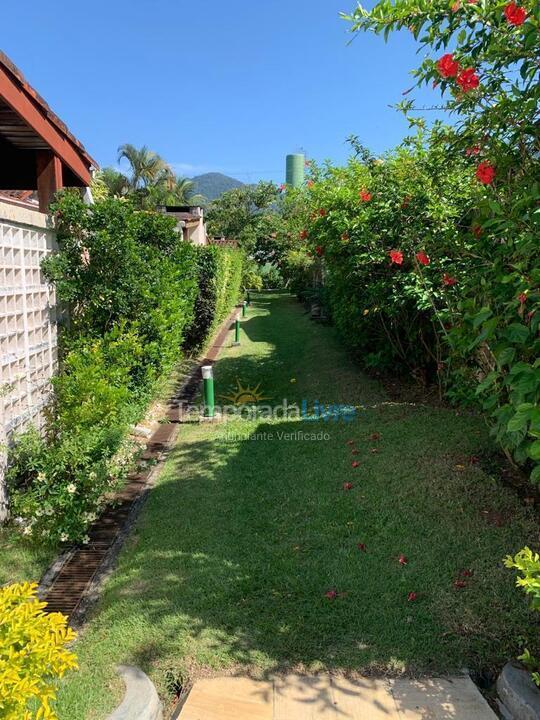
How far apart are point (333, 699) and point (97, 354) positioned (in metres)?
3.50

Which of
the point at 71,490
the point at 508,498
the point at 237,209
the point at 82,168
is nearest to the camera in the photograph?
the point at 71,490

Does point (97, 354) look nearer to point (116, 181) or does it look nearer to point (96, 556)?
point (96, 556)

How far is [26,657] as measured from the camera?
1542mm

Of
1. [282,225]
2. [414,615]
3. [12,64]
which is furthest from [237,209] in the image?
[414,615]

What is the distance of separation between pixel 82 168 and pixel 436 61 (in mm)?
4503

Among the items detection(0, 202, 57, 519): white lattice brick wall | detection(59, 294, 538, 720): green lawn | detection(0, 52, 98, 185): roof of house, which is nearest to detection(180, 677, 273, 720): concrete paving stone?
detection(59, 294, 538, 720): green lawn

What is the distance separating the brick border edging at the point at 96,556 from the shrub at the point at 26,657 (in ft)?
5.06

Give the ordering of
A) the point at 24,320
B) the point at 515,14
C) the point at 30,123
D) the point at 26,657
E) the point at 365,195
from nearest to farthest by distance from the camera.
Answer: the point at 26,657 < the point at 515,14 < the point at 30,123 < the point at 24,320 < the point at 365,195

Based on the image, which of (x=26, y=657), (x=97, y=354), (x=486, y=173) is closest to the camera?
(x=26, y=657)

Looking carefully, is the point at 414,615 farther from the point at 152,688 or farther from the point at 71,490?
the point at 71,490

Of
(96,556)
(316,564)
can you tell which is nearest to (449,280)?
(316,564)

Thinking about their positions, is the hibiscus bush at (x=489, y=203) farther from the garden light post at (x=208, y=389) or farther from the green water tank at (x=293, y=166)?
the green water tank at (x=293, y=166)

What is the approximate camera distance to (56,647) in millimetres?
1592

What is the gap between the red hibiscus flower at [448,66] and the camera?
2834 mm
